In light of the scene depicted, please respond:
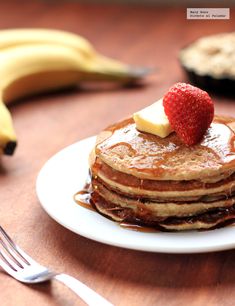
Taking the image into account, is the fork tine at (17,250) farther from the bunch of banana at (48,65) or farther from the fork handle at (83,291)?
the bunch of banana at (48,65)

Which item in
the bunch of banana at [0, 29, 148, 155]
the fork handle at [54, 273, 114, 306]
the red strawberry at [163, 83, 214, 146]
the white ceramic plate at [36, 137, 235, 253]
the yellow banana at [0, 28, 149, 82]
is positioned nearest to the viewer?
the fork handle at [54, 273, 114, 306]

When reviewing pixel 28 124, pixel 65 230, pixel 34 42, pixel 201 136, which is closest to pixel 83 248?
pixel 65 230

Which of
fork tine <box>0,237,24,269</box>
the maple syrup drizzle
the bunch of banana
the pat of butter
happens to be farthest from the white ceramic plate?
the bunch of banana

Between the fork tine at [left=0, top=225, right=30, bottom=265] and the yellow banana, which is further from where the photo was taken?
the yellow banana

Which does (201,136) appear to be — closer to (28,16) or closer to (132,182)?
(132,182)

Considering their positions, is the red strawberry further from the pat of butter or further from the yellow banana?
the yellow banana

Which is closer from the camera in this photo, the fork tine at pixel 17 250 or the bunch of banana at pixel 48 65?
the fork tine at pixel 17 250

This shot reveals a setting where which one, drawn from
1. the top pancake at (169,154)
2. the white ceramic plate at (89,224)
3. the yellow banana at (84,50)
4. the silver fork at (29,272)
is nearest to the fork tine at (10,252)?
the silver fork at (29,272)
